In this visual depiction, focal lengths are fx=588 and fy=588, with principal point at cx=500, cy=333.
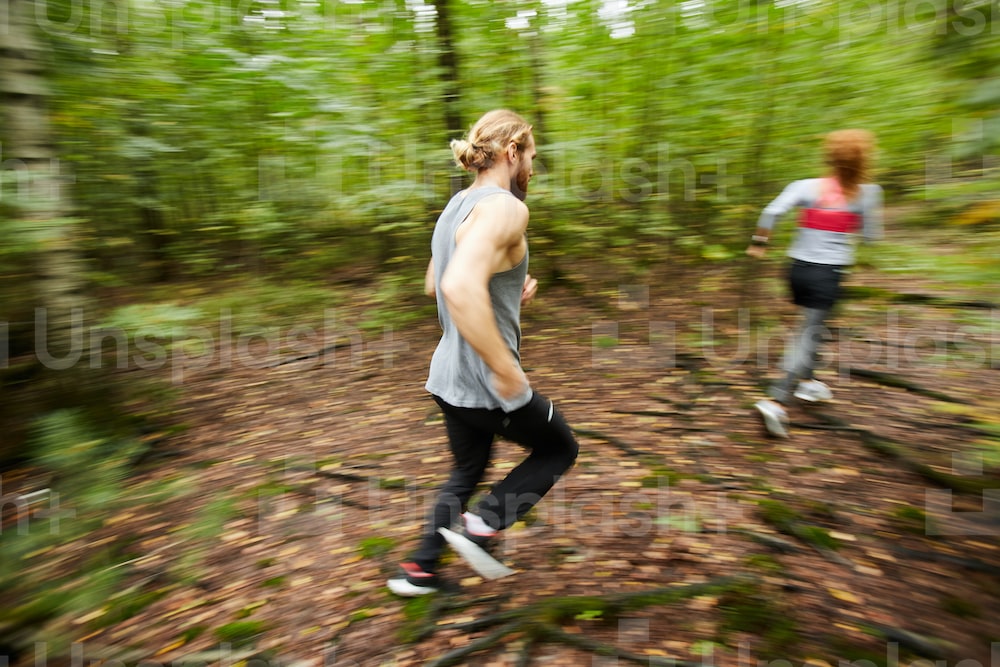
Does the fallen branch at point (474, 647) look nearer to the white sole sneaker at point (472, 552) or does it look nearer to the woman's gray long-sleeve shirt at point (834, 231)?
the white sole sneaker at point (472, 552)

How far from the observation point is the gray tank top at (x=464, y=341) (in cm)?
230

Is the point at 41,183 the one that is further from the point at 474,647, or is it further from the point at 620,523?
the point at 620,523

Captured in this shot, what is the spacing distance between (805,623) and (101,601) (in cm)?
342

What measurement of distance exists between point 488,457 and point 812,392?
345 centimetres

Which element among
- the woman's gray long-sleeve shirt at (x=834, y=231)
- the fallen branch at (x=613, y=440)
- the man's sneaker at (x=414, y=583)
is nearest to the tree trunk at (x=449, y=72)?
the fallen branch at (x=613, y=440)

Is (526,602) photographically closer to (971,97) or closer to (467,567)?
(467,567)

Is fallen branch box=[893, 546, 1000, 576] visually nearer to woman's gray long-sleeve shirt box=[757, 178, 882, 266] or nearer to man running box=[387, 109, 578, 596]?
man running box=[387, 109, 578, 596]

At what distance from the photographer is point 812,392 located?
16.0 feet

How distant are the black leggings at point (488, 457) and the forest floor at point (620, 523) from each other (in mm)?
490

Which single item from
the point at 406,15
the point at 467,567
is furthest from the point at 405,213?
the point at 467,567

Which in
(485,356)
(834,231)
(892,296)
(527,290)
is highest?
(834,231)

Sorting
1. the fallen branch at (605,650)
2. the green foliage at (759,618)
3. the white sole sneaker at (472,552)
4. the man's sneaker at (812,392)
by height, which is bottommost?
the fallen branch at (605,650)

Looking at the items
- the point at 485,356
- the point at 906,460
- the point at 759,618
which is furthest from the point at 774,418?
the point at 485,356

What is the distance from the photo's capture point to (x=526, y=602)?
2.84 metres
